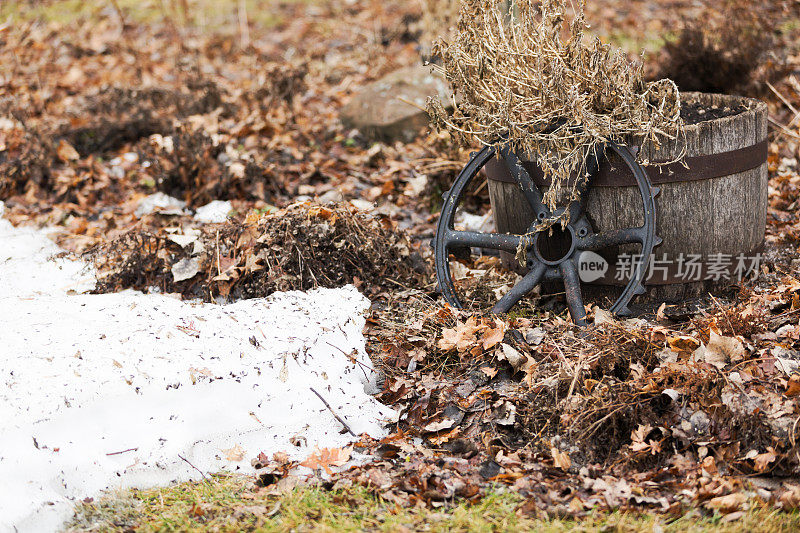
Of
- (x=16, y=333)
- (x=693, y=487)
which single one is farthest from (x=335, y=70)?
(x=693, y=487)

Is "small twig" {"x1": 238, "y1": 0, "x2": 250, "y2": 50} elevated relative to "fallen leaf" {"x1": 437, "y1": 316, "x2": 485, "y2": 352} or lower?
elevated

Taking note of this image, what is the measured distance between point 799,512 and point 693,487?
12.7 inches

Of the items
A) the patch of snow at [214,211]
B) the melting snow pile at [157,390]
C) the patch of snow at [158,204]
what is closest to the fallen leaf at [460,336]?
the melting snow pile at [157,390]

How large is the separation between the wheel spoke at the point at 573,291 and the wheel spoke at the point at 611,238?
122mm

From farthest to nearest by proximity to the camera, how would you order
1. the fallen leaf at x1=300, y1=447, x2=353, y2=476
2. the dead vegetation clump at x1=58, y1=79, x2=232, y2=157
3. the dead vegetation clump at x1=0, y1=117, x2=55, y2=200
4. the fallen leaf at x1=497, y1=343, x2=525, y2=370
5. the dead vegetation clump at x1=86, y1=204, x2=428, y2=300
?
the dead vegetation clump at x1=58, y1=79, x2=232, y2=157, the dead vegetation clump at x1=0, y1=117, x2=55, y2=200, the dead vegetation clump at x1=86, y1=204, x2=428, y2=300, the fallen leaf at x1=497, y1=343, x2=525, y2=370, the fallen leaf at x1=300, y1=447, x2=353, y2=476

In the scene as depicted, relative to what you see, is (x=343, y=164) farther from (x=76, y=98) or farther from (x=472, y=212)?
(x=76, y=98)

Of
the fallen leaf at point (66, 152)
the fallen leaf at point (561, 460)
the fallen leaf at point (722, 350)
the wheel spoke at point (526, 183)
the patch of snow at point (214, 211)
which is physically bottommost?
the fallen leaf at point (561, 460)

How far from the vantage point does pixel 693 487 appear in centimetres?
247

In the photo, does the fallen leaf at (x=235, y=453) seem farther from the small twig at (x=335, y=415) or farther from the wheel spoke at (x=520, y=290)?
the wheel spoke at (x=520, y=290)

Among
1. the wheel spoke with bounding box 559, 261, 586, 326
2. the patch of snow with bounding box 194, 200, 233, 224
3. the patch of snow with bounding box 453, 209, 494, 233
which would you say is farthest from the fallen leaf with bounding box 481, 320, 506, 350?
the patch of snow with bounding box 194, 200, 233, 224

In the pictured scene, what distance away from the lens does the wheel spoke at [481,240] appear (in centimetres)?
379

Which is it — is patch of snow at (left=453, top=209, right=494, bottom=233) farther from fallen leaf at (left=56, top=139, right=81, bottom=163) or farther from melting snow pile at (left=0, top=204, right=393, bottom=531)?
fallen leaf at (left=56, top=139, right=81, bottom=163)

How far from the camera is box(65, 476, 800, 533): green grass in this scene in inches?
89.9

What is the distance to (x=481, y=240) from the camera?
3.86 metres
